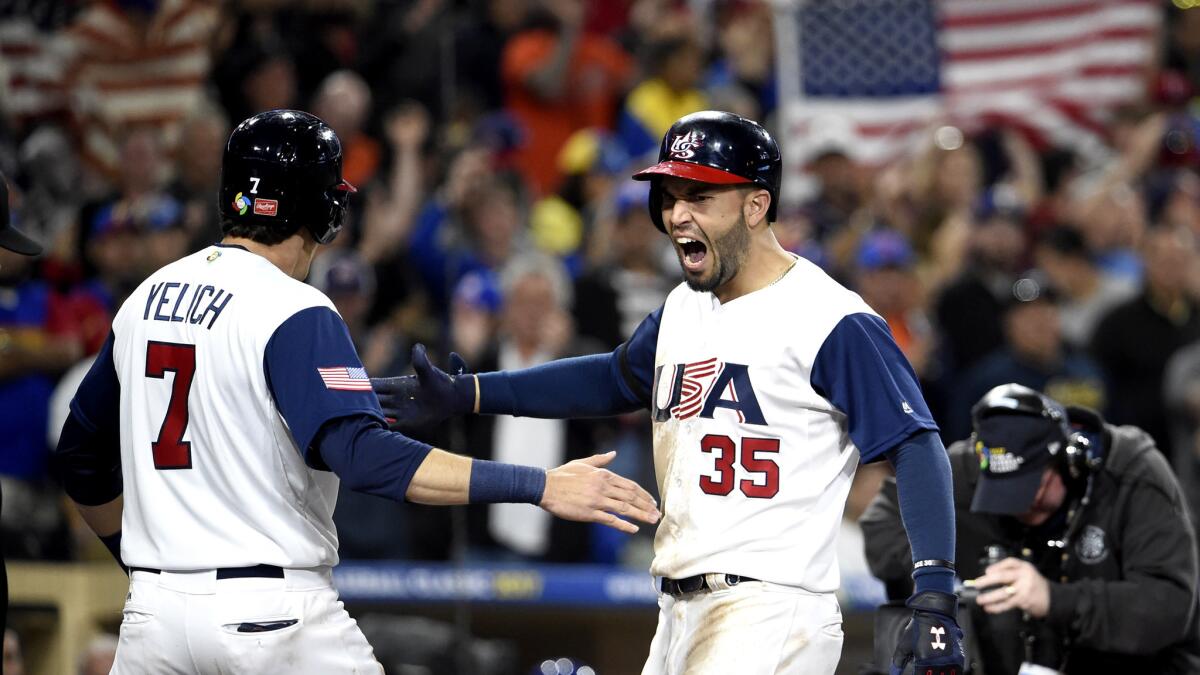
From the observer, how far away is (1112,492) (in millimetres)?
5309

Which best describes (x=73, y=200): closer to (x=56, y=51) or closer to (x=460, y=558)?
(x=56, y=51)

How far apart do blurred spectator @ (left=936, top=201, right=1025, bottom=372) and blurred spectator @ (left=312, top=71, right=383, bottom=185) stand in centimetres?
337

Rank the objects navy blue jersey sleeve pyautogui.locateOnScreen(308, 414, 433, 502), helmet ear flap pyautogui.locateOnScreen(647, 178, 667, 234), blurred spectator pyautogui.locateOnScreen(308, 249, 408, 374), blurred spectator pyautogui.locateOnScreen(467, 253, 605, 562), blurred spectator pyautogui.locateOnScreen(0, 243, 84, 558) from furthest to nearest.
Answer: blurred spectator pyautogui.locateOnScreen(308, 249, 408, 374), blurred spectator pyautogui.locateOnScreen(467, 253, 605, 562), blurred spectator pyautogui.locateOnScreen(0, 243, 84, 558), helmet ear flap pyautogui.locateOnScreen(647, 178, 667, 234), navy blue jersey sleeve pyautogui.locateOnScreen(308, 414, 433, 502)

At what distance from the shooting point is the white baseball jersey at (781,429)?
4.23 meters

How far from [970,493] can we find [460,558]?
3.36 metres

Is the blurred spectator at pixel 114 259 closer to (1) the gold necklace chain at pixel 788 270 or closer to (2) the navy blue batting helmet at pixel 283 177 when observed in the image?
(2) the navy blue batting helmet at pixel 283 177

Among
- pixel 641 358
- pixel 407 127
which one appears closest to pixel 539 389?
pixel 641 358

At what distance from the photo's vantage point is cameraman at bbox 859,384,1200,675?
16.7 feet

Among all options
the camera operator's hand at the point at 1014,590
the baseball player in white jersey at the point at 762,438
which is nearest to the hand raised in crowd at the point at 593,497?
the baseball player in white jersey at the point at 762,438

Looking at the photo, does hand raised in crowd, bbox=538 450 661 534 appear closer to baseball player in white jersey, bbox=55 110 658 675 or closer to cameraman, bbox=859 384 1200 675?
baseball player in white jersey, bbox=55 110 658 675

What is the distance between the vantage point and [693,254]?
14.8 feet

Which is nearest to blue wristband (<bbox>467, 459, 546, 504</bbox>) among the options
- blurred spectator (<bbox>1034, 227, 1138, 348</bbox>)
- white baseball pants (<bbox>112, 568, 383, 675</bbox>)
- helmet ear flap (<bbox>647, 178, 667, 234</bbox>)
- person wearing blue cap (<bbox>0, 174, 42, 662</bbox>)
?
white baseball pants (<bbox>112, 568, 383, 675</bbox>)

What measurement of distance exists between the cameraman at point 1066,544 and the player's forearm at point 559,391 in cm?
99

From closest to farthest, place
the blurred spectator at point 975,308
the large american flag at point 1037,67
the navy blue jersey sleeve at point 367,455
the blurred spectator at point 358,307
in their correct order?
the navy blue jersey sleeve at point 367,455
the blurred spectator at point 358,307
the blurred spectator at point 975,308
the large american flag at point 1037,67
